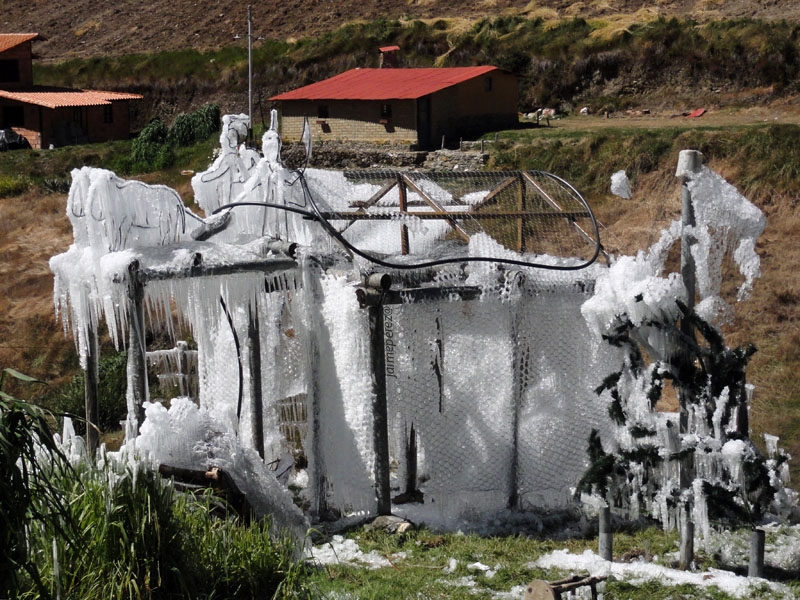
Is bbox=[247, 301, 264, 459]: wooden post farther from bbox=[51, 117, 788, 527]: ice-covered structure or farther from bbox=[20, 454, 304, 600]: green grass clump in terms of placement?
bbox=[20, 454, 304, 600]: green grass clump

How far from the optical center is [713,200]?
782cm

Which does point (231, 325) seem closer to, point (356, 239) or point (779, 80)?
point (356, 239)

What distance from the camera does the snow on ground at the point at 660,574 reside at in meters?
6.86

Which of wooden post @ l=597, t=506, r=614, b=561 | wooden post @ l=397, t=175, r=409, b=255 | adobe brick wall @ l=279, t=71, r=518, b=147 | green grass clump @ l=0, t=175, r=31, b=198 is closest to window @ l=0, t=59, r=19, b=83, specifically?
green grass clump @ l=0, t=175, r=31, b=198

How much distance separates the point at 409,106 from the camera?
27.8 meters

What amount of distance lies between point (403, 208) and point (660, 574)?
3885mm

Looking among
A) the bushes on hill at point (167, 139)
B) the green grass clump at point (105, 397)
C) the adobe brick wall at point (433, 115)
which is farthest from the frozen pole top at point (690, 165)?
the bushes on hill at point (167, 139)

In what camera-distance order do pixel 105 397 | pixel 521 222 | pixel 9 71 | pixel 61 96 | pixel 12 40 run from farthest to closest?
pixel 9 71 < pixel 12 40 < pixel 61 96 < pixel 105 397 < pixel 521 222

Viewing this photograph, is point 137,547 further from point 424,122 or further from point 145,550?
point 424,122

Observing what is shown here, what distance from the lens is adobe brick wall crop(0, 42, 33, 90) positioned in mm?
42156

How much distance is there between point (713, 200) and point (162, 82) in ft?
129

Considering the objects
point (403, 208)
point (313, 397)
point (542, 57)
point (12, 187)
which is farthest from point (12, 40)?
point (313, 397)

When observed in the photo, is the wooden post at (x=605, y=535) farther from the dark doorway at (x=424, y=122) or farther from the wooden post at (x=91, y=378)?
Result: the dark doorway at (x=424, y=122)

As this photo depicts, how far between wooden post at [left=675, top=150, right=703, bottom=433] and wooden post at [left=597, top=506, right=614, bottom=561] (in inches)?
39.6
